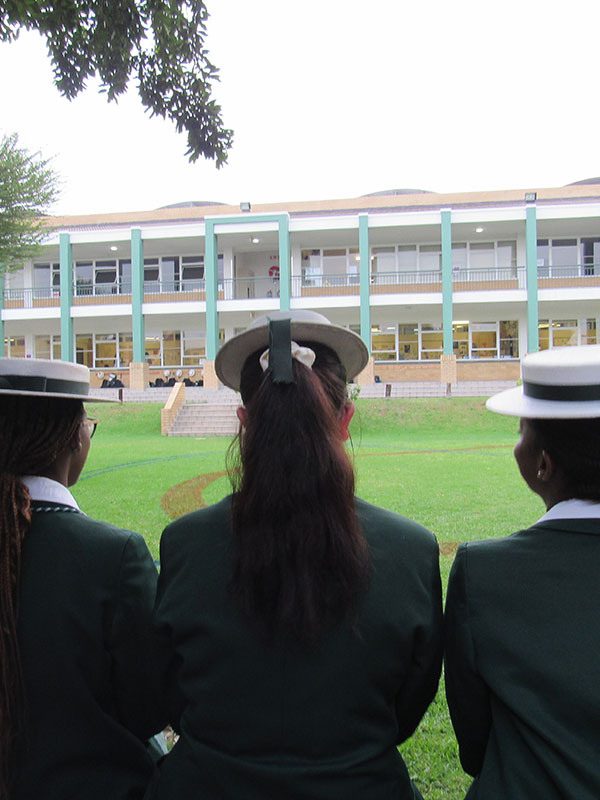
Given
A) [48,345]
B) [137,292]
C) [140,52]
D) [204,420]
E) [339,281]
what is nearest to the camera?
[140,52]

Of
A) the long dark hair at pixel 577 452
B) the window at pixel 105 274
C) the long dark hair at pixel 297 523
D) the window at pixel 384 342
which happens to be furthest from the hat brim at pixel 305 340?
the window at pixel 105 274

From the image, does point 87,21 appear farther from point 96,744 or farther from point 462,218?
point 462,218

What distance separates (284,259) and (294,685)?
1075 inches

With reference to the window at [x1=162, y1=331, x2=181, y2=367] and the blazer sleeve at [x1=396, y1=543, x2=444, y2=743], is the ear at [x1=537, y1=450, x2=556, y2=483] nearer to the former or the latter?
the blazer sleeve at [x1=396, y1=543, x2=444, y2=743]

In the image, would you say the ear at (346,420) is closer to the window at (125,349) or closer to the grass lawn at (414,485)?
the grass lawn at (414,485)

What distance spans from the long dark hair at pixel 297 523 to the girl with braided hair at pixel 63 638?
0.36m

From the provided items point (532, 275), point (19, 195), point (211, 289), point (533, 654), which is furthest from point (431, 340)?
point (533, 654)

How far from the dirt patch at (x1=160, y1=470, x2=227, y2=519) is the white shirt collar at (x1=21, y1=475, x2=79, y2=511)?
231 inches

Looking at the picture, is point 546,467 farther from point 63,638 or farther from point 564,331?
point 564,331

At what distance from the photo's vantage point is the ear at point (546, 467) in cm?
142

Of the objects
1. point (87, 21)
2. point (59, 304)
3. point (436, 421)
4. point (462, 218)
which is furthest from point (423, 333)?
point (87, 21)

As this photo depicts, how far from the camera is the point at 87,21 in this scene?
4141 mm

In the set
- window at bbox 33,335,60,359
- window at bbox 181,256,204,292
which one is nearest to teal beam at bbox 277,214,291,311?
window at bbox 181,256,204,292

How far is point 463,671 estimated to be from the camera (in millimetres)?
1380
